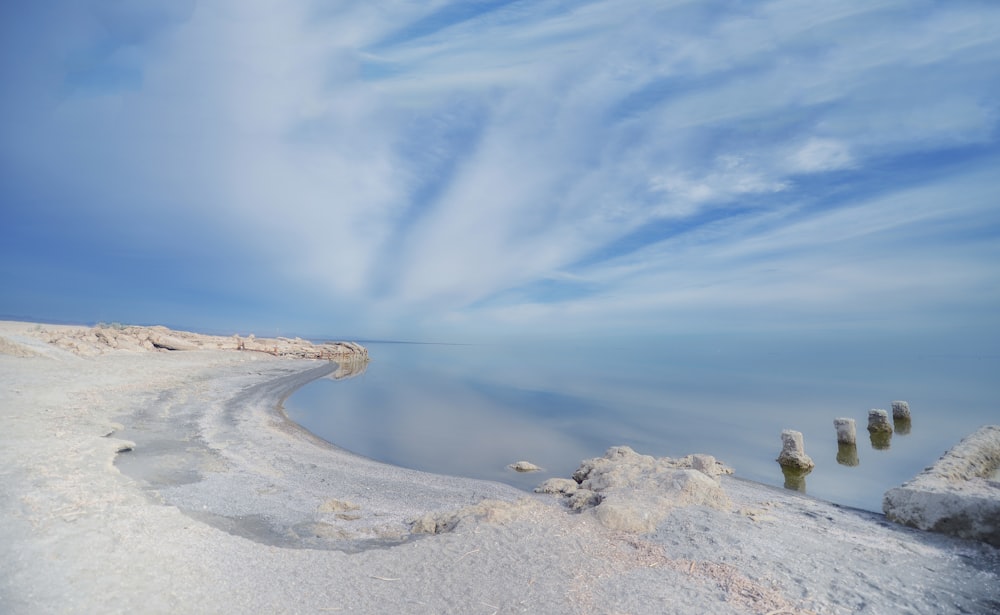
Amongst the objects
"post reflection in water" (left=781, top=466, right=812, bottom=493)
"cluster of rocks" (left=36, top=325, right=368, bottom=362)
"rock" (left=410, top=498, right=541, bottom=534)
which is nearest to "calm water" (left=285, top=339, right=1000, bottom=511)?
"post reflection in water" (left=781, top=466, right=812, bottom=493)

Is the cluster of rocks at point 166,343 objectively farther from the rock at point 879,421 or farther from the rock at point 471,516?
the rock at point 879,421

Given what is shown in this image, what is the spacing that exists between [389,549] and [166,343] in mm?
41416

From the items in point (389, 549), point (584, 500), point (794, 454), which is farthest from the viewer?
point (794, 454)

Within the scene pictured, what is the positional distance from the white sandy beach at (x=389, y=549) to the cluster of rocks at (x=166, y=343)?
77.9 ft

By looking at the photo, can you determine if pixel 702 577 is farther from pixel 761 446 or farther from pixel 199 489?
pixel 761 446

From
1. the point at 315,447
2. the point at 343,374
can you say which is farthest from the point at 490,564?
the point at 343,374

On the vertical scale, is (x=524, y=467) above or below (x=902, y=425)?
below

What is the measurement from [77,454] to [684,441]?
68.4 feet

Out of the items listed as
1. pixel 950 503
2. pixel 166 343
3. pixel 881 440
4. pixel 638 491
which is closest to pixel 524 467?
pixel 638 491

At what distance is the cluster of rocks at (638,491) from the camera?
761 centimetres

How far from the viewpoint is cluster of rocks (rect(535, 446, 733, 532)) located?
7.61 m

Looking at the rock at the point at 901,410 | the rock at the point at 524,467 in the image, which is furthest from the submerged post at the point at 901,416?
the rock at the point at 524,467

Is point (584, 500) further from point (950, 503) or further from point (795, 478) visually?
point (795, 478)

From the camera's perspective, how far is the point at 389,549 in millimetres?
6578
